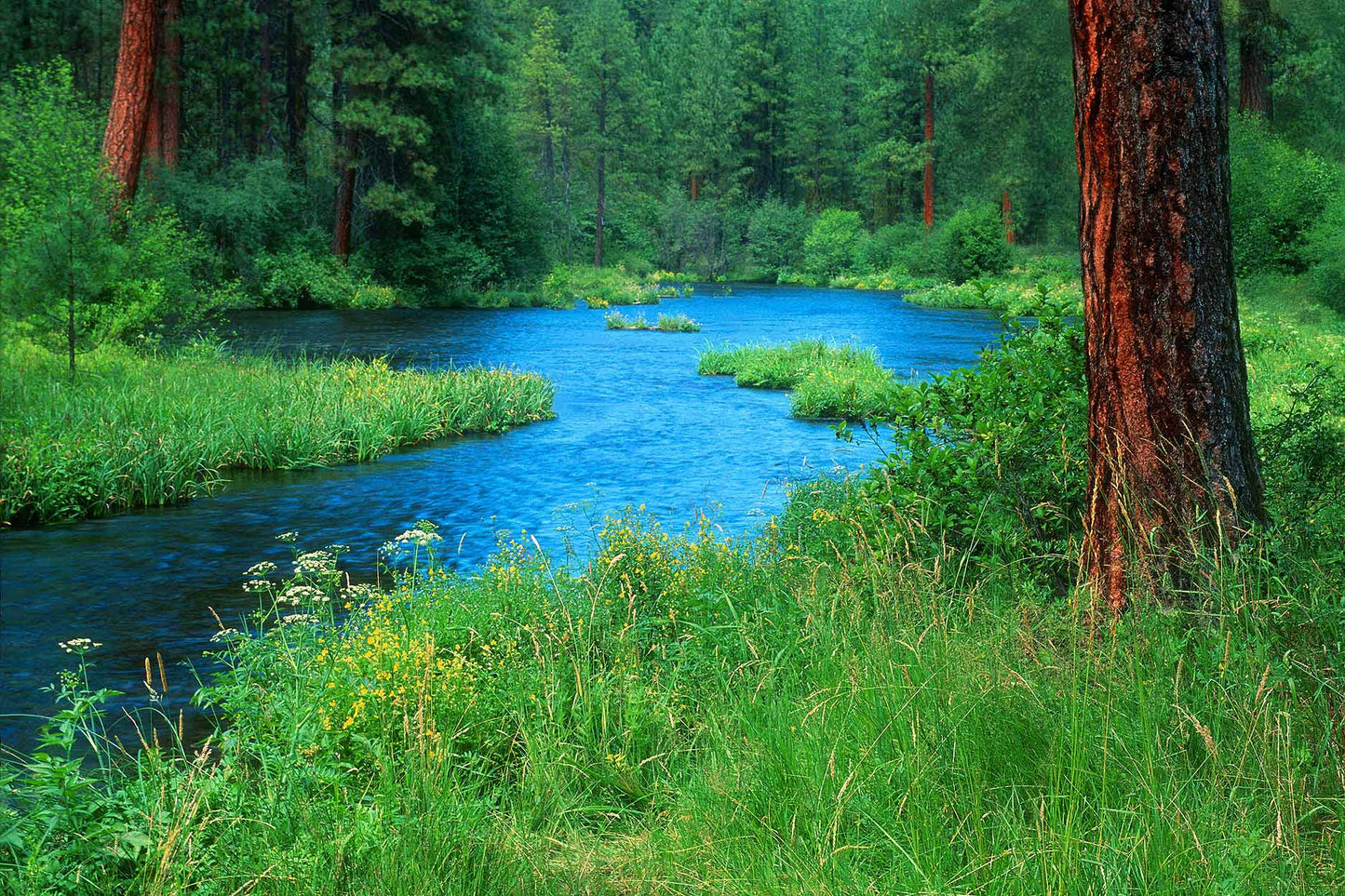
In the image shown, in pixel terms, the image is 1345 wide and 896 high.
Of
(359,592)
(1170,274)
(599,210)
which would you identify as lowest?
(359,592)

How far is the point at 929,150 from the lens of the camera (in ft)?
196

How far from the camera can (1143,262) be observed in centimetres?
411

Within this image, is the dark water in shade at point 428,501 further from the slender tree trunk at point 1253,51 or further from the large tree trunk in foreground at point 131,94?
the slender tree trunk at point 1253,51

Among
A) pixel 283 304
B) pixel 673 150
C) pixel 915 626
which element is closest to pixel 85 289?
pixel 915 626

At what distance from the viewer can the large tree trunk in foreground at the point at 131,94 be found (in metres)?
17.4

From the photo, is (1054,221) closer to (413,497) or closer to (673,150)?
(673,150)

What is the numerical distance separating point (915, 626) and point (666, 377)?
16.8 m

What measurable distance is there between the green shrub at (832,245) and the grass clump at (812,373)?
3878 cm

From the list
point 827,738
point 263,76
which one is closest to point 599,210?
point 263,76

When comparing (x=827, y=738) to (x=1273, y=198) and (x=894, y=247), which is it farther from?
(x=894, y=247)

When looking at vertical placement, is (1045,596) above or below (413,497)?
above

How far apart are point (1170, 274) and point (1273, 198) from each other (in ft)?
74.4

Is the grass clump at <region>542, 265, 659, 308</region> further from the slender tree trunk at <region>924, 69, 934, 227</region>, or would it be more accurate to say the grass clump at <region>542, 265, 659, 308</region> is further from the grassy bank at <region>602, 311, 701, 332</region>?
the slender tree trunk at <region>924, 69, 934, 227</region>

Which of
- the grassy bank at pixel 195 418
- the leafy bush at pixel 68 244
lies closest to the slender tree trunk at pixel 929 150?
the grassy bank at pixel 195 418
